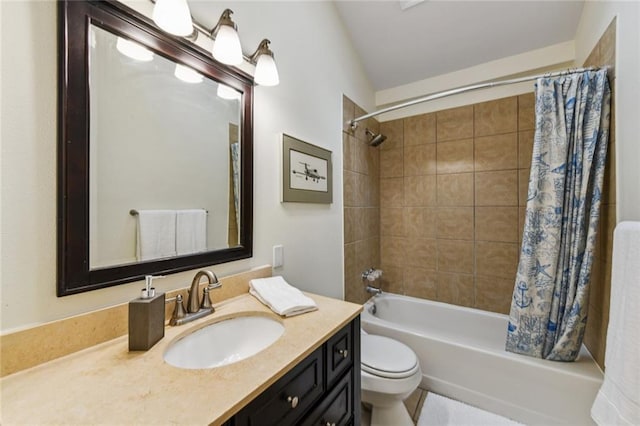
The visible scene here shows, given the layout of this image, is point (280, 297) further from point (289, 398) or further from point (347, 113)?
point (347, 113)

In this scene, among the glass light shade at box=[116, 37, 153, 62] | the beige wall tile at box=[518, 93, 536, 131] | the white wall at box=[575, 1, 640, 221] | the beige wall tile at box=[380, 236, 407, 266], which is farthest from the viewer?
the beige wall tile at box=[380, 236, 407, 266]

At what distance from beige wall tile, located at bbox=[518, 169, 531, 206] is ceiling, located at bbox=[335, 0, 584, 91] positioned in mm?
955

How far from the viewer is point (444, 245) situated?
231 centimetres

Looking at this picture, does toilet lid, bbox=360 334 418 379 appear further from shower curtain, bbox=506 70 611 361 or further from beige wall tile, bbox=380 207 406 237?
beige wall tile, bbox=380 207 406 237

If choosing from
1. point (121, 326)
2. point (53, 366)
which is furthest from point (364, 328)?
point (53, 366)

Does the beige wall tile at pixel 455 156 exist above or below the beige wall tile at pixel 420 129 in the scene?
below

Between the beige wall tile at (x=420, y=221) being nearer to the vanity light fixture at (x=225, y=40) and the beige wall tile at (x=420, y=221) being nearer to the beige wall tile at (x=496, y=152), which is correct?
the beige wall tile at (x=496, y=152)

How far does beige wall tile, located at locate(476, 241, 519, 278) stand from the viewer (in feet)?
6.68

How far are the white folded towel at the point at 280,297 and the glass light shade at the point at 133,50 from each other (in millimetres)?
932

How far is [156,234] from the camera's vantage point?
88 cm

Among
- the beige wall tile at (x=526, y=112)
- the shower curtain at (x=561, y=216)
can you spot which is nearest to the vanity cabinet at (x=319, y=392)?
the shower curtain at (x=561, y=216)

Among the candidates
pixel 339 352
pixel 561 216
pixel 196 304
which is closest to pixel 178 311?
pixel 196 304

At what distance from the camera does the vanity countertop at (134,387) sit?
0.47m

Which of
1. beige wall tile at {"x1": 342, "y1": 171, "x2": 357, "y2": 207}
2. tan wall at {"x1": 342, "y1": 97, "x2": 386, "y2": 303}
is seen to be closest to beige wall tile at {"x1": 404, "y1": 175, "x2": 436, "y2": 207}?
→ tan wall at {"x1": 342, "y1": 97, "x2": 386, "y2": 303}
